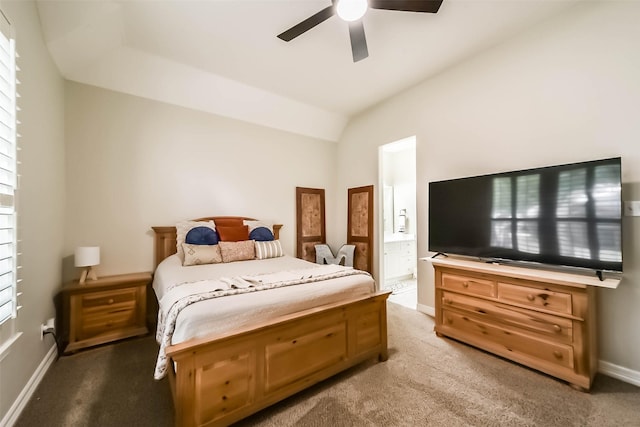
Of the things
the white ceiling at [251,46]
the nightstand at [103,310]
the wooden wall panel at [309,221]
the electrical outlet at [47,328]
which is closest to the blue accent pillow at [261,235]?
the wooden wall panel at [309,221]

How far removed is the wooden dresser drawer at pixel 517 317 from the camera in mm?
1934

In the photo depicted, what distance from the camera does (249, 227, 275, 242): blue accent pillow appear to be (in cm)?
354

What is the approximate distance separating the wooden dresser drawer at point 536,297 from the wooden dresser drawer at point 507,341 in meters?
0.26

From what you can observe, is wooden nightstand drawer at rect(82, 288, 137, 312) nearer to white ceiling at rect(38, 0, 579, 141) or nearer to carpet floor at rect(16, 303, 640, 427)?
carpet floor at rect(16, 303, 640, 427)

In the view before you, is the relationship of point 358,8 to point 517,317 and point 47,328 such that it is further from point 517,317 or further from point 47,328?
point 47,328

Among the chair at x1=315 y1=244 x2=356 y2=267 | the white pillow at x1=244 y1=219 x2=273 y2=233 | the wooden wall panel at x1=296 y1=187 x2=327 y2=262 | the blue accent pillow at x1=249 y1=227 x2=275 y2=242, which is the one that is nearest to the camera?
the blue accent pillow at x1=249 y1=227 x2=275 y2=242

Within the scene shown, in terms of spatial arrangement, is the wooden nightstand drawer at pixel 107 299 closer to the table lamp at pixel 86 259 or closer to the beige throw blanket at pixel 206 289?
the table lamp at pixel 86 259

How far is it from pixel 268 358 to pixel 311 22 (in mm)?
2456

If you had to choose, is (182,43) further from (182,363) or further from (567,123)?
(567,123)

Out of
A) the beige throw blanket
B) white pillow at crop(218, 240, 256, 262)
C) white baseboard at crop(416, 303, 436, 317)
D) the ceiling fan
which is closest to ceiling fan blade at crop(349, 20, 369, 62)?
the ceiling fan

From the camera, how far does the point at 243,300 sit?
64.9 inches

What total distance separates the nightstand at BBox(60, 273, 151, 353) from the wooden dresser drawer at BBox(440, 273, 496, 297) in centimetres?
312

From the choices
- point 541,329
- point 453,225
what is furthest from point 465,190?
point 541,329

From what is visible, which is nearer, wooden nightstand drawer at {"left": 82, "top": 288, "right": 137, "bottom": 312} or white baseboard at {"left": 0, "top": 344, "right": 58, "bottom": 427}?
white baseboard at {"left": 0, "top": 344, "right": 58, "bottom": 427}
